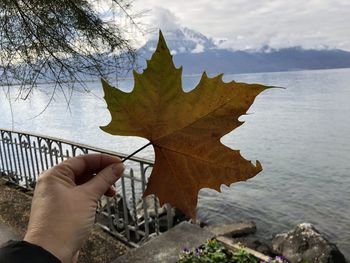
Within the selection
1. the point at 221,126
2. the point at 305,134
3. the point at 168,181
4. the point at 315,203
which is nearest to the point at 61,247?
the point at 168,181

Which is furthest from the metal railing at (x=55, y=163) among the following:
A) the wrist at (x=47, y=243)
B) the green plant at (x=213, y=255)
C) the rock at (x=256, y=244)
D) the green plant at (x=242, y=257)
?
the rock at (x=256, y=244)

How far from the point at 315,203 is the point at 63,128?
25.6m

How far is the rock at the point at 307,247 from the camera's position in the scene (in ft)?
31.5

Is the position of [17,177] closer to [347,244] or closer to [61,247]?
[61,247]

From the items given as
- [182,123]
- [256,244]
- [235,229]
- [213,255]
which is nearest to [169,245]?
[213,255]

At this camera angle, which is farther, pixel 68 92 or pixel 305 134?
pixel 305 134

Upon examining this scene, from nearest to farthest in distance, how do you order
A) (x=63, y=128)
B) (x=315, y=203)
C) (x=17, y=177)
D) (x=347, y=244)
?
(x=17, y=177), (x=347, y=244), (x=315, y=203), (x=63, y=128)

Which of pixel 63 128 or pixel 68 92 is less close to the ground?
pixel 68 92

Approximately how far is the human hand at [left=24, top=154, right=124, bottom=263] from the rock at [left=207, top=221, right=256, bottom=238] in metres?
11.2

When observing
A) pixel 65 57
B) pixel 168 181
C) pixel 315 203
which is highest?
pixel 65 57

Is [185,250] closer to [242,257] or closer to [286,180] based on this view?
[242,257]

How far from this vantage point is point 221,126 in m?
0.70

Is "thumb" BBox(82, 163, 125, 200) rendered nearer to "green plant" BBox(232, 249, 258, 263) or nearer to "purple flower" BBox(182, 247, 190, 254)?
"purple flower" BBox(182, 247, 190, 254)

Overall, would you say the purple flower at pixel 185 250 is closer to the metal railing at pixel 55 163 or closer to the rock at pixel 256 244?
the metal railing at pixel 55 163
